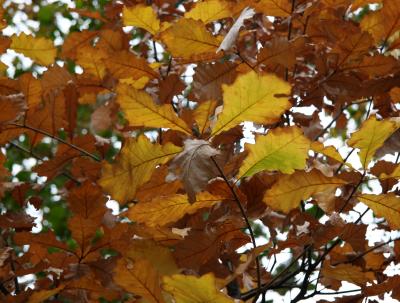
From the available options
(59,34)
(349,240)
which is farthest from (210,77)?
(59,34)

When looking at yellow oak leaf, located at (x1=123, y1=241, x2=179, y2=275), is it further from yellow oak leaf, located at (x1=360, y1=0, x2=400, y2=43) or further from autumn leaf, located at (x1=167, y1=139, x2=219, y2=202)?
yellow oak leaf, located at (x1=360, y1=0, x2=400, y2=43)

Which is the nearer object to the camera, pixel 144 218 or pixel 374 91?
pixel 144 218

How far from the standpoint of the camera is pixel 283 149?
907 mm

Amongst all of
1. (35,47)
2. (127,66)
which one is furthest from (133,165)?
(35,47)

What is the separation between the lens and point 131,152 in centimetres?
95

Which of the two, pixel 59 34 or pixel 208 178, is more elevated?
pixel 208 178

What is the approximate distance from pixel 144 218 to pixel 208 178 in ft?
0.80

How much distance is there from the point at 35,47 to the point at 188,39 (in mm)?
446

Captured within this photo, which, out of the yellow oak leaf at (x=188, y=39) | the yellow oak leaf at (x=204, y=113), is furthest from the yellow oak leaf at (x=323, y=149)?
the yellow oak leaf at (x=188, y=39)

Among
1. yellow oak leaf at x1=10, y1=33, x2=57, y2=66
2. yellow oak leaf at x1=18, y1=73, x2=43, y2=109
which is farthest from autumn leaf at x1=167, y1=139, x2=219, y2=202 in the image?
yellow oak leaf at x1=10, y1=33, x2=57, y2=66

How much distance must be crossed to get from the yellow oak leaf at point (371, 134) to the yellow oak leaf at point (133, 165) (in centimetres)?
28

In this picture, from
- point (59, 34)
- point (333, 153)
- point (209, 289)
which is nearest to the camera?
point (209, 289)

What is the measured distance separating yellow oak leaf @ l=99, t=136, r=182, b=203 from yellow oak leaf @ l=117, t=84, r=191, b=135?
3cm

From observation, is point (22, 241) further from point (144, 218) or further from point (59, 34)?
point (59, 34)
